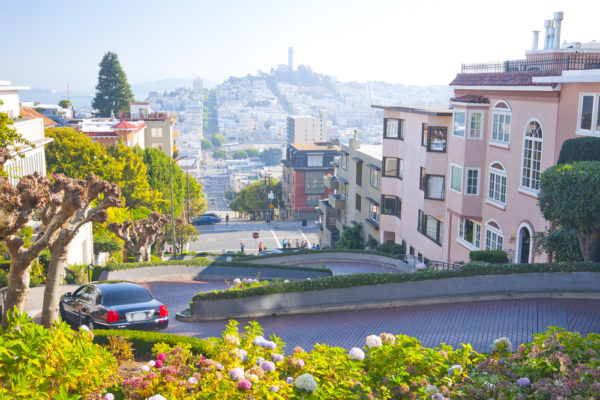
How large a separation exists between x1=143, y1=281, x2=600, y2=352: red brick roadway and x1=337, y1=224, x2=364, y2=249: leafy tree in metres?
31.2

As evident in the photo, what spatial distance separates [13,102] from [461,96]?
72.6ft

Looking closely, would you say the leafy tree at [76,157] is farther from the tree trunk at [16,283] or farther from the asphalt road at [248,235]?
the tree trunk at [16,283]

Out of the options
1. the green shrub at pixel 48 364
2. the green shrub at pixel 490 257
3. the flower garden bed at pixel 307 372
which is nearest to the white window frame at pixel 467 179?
the green shrub at pixel 490 257

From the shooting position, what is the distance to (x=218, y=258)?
37.3 m

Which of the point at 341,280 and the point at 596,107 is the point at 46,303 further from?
the point at 596,107

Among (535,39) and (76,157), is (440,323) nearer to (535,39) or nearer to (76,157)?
(535,39)

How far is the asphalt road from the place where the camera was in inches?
2527

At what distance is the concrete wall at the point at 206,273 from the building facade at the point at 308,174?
68.0 metres

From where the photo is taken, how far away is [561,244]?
764 inches

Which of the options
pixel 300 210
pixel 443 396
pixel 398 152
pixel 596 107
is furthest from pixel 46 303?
pixel 300 210

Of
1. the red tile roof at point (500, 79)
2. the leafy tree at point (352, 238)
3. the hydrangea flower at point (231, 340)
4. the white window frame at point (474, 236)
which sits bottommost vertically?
the leafy tree at point (352, 238)

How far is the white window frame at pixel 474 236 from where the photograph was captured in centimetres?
2802

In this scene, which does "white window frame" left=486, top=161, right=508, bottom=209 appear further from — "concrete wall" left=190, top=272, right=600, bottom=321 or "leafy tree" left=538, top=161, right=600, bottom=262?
"concrete wall" left=190, top=272, right=600, bottom=321

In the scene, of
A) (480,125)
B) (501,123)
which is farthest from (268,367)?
(480,125)
